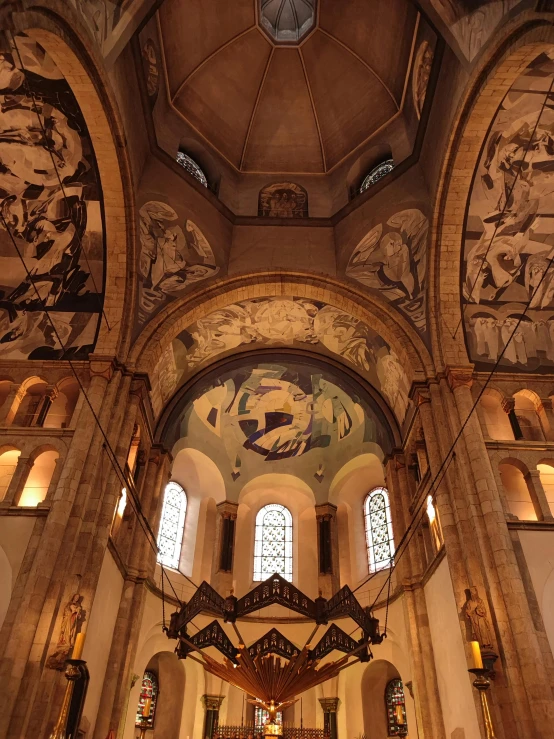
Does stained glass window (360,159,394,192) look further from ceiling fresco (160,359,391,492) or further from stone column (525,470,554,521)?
stone column (525,470,554,521)

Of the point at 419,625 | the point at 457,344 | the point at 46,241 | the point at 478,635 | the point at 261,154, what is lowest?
the point at 478,635

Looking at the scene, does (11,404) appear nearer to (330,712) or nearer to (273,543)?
(273,543)

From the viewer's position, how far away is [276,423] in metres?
19.4

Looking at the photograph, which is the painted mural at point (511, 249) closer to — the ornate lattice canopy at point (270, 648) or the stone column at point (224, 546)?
the ornate lattice canopy at point (270, 648)

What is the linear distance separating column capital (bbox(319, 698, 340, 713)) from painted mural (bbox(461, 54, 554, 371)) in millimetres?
9550

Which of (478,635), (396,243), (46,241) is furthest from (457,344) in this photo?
(46,241)

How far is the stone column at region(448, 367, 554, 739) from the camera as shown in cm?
774

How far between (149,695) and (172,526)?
437cm

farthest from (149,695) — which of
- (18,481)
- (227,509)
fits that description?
(18,481)

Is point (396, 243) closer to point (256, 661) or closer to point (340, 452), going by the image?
point (340, 452)

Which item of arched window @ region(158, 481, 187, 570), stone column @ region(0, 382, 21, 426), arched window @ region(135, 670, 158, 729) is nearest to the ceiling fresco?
arched window @ region(158, 481, 187, 570)

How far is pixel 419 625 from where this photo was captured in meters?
11.9

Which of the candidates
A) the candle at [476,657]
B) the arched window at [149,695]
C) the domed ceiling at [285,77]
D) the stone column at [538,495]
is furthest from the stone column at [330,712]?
the domed ceiling at [285,77]

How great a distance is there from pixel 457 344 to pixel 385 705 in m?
9.62
